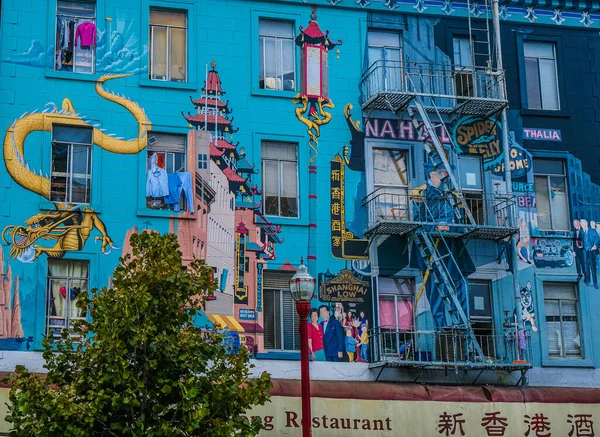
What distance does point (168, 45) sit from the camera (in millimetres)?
27047

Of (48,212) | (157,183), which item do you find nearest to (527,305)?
(157,183)

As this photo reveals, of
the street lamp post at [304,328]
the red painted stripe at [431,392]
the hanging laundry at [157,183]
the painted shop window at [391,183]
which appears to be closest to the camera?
the street lamp post at [304,328]

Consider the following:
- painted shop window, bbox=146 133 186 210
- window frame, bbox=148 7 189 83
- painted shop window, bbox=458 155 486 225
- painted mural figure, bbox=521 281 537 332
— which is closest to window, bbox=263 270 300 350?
painted shop window, bbox=146 133 186 210

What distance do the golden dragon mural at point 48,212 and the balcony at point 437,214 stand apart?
609 centimetres

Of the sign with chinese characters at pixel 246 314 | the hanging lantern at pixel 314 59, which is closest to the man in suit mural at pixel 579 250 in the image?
the hanging lantern at pixel 314 59

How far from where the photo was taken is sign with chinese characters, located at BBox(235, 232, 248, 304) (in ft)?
84.8

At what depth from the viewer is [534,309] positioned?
27.7m

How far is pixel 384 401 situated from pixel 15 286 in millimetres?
8528

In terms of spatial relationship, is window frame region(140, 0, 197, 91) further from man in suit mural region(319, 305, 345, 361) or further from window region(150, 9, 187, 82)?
man in suit mural region(319, 305, 345, 361)

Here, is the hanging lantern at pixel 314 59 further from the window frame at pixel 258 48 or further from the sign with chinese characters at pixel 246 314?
the sign with chinese characters at pixel 246 314

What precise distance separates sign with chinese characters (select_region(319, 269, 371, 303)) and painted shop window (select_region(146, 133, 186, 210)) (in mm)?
3913

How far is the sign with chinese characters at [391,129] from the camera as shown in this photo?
1088 inches

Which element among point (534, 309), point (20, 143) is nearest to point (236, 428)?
point (20, 143)

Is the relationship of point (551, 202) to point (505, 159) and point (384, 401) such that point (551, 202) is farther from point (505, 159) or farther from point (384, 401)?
point (384, 401)
